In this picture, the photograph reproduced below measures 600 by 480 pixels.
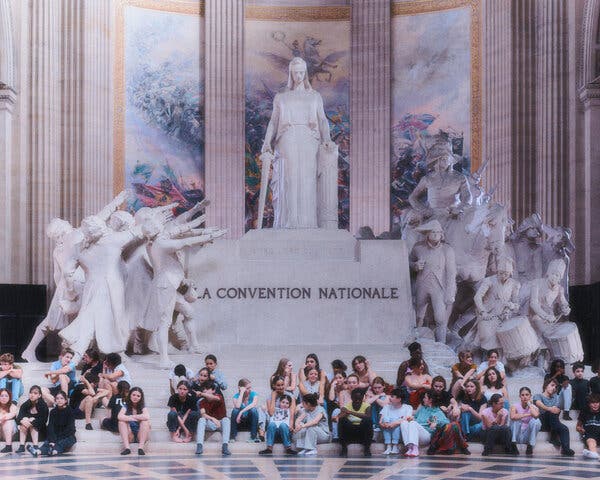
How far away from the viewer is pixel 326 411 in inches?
600

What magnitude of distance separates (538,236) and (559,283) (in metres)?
2.07

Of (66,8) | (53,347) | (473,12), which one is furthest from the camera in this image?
(473,12)

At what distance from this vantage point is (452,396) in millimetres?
15266

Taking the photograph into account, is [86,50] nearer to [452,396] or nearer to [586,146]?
[586,146]

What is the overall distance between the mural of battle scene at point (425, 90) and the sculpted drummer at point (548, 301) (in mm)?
12502

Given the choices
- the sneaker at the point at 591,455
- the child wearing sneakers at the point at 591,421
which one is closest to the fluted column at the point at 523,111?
the child wearing sneakers at the point at 591,421

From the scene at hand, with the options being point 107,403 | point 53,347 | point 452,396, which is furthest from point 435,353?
point 53,347

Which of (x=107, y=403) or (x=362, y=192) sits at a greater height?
(x=362, y=192)

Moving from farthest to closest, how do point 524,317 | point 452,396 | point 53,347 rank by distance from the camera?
point 53,347, point 524,317, point 452,396

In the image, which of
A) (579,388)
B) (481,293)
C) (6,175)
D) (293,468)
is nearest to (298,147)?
(481,293)

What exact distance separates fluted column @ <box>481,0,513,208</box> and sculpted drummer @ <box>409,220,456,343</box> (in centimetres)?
920

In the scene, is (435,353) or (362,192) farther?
(362,192)

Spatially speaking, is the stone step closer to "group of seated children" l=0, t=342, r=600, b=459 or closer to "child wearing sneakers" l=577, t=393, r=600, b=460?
"group of seated children" l=0, t=342, r=600, b=459

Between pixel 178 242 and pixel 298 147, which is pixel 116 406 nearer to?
pixel 178 242
